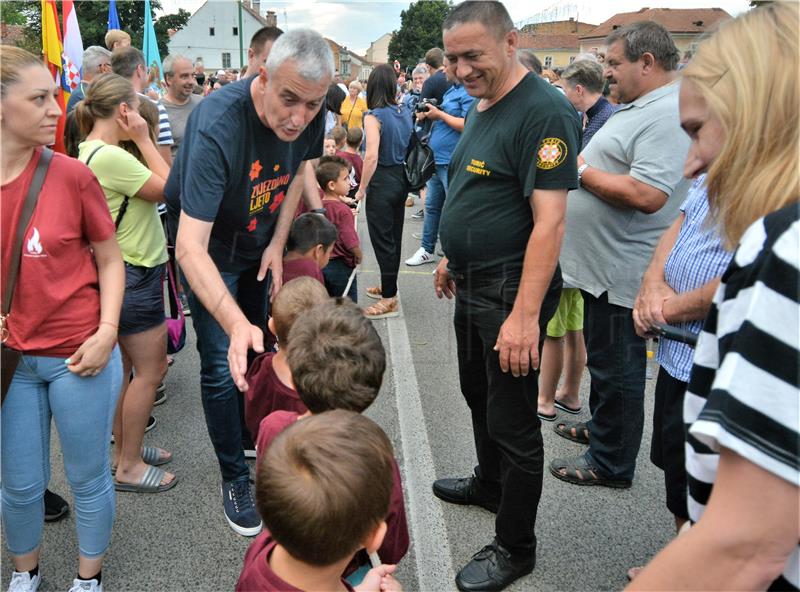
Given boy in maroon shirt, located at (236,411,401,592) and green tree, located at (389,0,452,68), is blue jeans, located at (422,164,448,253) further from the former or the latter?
green tree, located at (389,0,452,68)

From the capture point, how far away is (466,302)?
8.10 feet

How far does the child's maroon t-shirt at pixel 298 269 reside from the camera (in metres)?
3.18

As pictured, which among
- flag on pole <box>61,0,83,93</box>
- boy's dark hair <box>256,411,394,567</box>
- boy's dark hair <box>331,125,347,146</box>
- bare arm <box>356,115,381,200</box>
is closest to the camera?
boy's dark hair <box>256,411,394,567</box>

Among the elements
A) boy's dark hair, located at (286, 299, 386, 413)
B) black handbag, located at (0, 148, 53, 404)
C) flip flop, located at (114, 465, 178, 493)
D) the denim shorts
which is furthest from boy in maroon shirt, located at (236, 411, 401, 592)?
flip flop, located at (114, 465, 178, 493)

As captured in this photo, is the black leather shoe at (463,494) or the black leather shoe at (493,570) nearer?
the black leather shoe at (493,570)

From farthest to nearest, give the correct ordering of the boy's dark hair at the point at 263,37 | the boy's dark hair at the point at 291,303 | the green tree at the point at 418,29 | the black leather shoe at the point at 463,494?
1. the green tree at the point at 418,29
2. the boy's dark hair at the point at 263,37
3. the black leather shoe at the point at 463,494
4. the boy's dark hair at the point at 291,303

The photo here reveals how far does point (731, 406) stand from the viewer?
0.79 metres

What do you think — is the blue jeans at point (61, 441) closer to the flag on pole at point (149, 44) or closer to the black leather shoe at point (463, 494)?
the black leather shoe at point (463, 494)

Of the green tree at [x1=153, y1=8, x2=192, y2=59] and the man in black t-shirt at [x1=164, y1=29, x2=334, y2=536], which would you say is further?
the green tree at [x1=153, y1=8, x2=192, y2=59]

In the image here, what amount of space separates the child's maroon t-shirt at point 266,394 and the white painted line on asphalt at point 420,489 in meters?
0.96

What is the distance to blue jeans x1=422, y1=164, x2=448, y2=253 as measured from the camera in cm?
684

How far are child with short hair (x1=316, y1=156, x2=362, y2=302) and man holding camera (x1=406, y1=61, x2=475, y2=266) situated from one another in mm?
2173

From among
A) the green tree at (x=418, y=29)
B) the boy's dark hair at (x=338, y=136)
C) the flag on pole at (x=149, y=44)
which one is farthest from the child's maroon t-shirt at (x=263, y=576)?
the green tree at (x=418, y=29)

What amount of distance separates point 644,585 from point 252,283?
7.94 feet
